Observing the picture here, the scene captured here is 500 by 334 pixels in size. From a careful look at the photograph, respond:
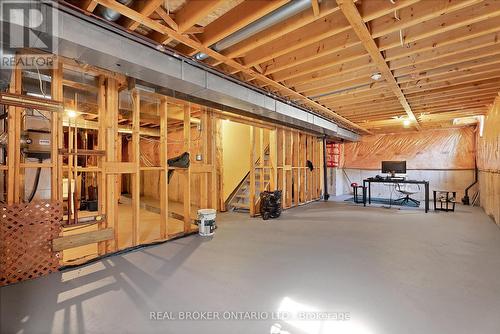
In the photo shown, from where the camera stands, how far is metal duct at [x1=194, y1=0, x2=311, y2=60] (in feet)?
6.82

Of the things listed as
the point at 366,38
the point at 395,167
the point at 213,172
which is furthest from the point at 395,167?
the point at 366,38

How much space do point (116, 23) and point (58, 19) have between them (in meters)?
0.45

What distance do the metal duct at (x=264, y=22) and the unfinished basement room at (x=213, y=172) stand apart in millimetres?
15

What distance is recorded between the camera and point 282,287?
7.59ft

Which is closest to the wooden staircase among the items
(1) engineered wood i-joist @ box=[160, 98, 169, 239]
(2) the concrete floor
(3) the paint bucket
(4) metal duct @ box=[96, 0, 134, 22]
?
(3) the paint bucket

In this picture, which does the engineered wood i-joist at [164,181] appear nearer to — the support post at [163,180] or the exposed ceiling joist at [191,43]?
the support post at [163,180]

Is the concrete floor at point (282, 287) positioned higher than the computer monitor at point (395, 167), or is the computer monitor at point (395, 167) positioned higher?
the computer monitor at point (395, 167)

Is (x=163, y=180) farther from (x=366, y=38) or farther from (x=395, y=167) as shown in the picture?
(x=395, y=167)

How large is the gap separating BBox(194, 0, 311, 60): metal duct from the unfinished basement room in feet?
0.05

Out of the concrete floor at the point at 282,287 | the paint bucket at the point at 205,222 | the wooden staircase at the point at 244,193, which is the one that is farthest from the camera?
the wooden staircase at the point at 244,193

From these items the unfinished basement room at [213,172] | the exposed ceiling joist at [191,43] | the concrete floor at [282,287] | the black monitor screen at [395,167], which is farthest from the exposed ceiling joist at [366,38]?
the black monitor screen at [395,167]

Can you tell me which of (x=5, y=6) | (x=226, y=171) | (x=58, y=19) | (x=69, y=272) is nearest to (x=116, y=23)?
(x=58, y=19)

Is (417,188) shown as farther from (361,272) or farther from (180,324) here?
(180,324)

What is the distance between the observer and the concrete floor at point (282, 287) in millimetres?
A: 1791
